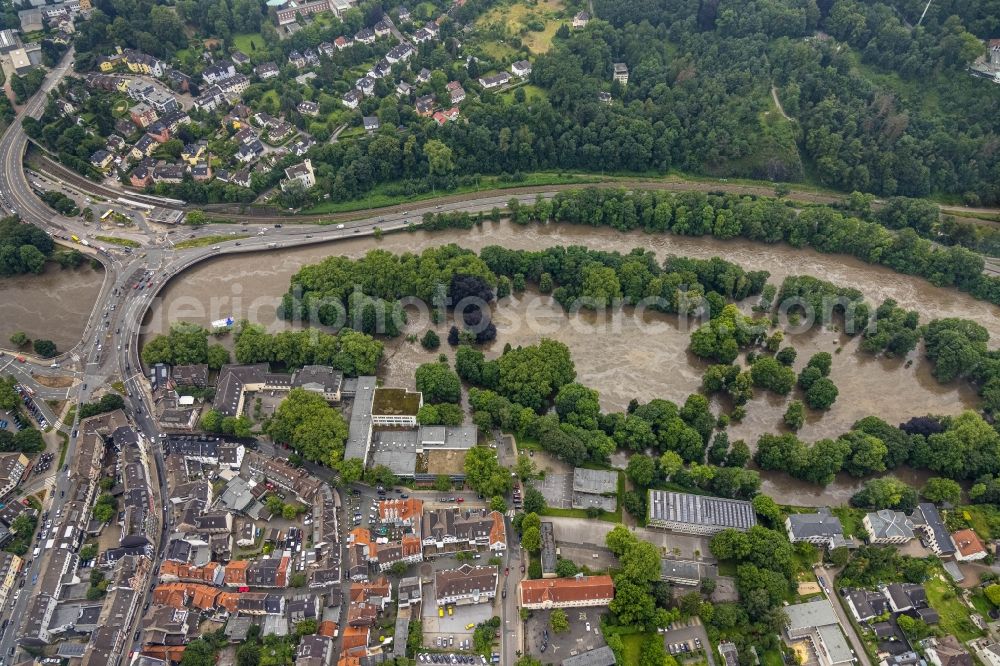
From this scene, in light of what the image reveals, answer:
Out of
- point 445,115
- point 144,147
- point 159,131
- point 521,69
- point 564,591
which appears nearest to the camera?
point 564,591

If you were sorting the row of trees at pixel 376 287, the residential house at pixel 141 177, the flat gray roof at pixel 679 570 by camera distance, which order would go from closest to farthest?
the flat gray roof at pixel 679 570
the row of trees at pixel 376 287
the residential house at pixel 141 177

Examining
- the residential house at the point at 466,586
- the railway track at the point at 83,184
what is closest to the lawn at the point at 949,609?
the residential house at the point at 466,586

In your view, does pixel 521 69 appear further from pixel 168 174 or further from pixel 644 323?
pixel 168 174

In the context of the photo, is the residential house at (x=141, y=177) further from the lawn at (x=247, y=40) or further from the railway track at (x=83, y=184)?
the lawn at (x=247, y=40)

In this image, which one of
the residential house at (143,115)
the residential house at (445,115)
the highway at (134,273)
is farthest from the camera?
the residential house at (445,115)

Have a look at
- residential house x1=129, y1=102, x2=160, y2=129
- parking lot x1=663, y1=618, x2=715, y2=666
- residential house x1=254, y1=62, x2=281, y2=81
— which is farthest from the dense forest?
parking lot x1=663, y1=618, x2=715, y2=666

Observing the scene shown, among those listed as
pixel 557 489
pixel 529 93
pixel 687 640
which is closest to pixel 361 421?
pixel 557 489
